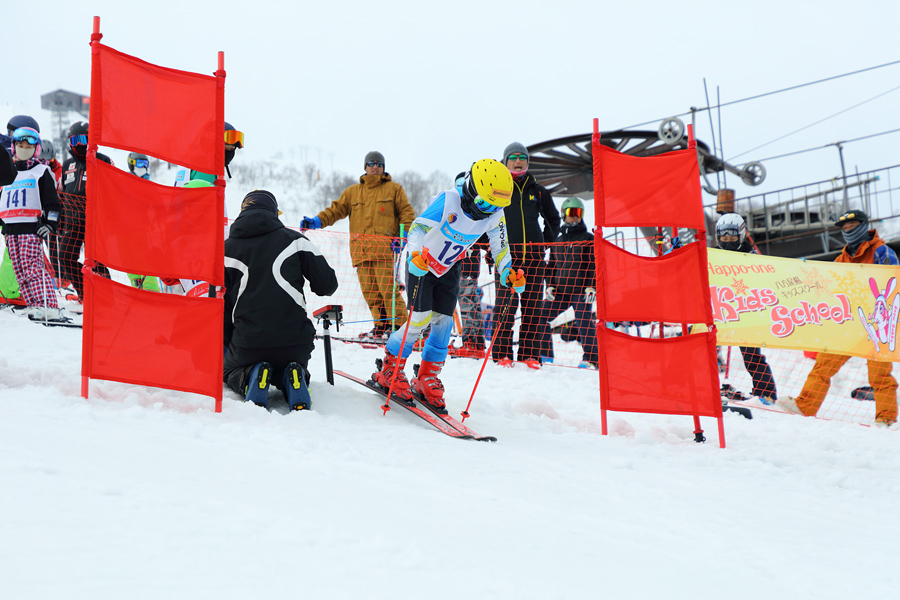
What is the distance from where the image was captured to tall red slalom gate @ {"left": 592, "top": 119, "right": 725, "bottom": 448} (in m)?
4.49

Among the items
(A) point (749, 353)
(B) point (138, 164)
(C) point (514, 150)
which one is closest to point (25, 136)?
(B) point (138, 164)

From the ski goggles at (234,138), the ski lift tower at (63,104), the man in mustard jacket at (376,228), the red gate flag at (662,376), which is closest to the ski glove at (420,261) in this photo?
the red gate flag at (662,376)

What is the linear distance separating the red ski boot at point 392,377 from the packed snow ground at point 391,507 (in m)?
0.24

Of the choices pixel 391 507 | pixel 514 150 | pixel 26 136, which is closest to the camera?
pixel 391 507

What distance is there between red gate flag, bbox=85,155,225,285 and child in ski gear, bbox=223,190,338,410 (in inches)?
9.9

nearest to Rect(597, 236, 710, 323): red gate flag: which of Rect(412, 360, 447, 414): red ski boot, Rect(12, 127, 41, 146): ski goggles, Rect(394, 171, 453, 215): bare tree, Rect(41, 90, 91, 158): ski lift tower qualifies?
Rect(412, 360, 447, 414): red ski boot

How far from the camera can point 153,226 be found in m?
3.74

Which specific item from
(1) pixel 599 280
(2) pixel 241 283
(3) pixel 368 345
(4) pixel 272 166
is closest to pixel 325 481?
(2) pixel 241 283

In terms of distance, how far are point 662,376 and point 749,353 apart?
258 centimetres

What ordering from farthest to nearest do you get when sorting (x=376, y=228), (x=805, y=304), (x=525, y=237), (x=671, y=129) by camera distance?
1. (x=671, y=129)
2. (x=376, y=228)
3. (x=525, y=237)
4. (x=805, y=304)

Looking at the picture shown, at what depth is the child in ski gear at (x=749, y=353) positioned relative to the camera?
6383 millimetres

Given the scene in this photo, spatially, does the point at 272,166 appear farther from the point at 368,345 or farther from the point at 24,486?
the point at 24,486

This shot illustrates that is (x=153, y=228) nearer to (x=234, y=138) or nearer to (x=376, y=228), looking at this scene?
(x=234, y=138)

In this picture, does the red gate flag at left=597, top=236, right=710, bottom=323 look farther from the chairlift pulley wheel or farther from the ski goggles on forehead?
the chairlift pulley wheel
